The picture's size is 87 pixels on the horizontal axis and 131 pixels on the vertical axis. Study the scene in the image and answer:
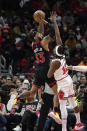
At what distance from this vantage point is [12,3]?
17531 mm

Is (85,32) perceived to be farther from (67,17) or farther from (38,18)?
(38,18)

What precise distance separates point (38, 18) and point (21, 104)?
2.75 m

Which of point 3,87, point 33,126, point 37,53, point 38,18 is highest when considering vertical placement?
point 38,18

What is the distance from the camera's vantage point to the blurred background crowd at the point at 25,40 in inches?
421

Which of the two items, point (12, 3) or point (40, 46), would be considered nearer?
point (40, 46)

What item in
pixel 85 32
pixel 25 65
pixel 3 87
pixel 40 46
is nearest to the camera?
pixel 40 46

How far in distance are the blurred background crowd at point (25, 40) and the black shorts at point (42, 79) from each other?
1387mm

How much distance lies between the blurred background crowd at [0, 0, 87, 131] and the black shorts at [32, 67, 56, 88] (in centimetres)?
139

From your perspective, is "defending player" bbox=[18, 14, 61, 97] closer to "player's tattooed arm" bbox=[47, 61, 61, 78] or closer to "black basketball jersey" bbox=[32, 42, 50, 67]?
"black basketball jersey" bbox=[32, 42, 50, 67]

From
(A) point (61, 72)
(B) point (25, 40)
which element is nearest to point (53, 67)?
(A) point (61, 72)

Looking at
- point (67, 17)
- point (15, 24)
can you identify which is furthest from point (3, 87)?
point (67, 17)

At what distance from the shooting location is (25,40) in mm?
14672

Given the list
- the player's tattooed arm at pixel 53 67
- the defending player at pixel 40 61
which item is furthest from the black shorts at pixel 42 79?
the player's tattooed arm at pixel 53 67

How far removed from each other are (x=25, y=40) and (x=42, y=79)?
6.98m
